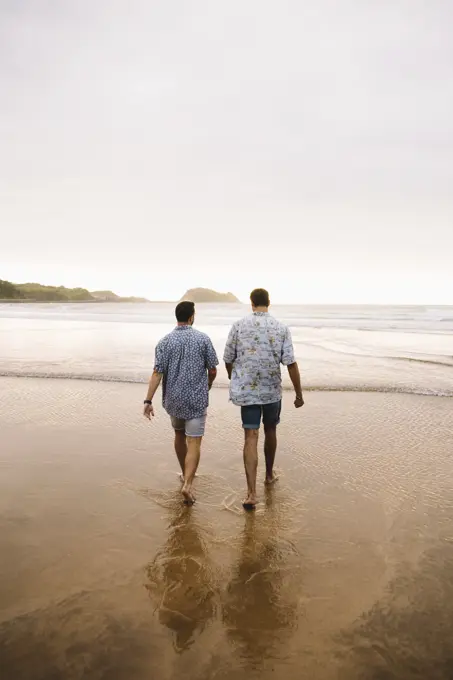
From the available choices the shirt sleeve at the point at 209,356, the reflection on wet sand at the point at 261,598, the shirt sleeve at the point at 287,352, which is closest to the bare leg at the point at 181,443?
the shirt sleeve at the point at 209,356

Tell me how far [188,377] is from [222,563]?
6.00 ft

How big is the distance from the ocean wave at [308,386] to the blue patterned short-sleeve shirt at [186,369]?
6.21 meters

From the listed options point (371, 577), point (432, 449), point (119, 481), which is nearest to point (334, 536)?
point (371, 577)

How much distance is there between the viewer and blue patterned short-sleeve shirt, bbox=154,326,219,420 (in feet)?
15.4

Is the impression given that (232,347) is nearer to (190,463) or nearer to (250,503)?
(190,463)

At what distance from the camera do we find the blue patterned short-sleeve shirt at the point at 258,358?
4.73 meters

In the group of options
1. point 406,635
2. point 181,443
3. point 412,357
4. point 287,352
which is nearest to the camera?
point 406,635

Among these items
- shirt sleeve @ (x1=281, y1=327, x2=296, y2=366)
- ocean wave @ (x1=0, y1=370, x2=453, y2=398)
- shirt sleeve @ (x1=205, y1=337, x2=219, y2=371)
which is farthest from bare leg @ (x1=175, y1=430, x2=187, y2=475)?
ocean wave @ (x1=0, y1=370, x2=453, y2=398)

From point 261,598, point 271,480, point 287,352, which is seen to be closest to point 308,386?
point 271,480

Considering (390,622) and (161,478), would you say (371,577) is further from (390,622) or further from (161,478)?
(161,478)

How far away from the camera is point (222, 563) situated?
353cm

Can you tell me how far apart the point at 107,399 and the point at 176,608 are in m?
6.58

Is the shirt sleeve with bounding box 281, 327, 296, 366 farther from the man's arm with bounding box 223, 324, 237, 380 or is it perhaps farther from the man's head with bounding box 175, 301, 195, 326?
the man's head with bounding box 175, 301, 195, 326

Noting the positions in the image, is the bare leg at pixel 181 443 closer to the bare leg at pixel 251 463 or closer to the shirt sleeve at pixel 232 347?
the bare leg at pixel 251 463
